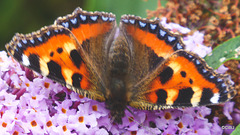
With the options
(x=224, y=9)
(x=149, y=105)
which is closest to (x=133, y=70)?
(x=149, y=105)

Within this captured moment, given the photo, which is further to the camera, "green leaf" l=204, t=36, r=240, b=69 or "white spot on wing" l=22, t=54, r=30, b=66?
"green leaf" l=204, t=36, r=240, b=69

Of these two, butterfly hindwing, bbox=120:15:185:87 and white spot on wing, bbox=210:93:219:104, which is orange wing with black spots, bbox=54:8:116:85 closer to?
butterfly hindwing, bbox=120:15:185:87

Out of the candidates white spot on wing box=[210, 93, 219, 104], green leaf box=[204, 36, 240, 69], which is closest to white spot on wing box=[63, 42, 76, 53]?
white spot on wing box=[210, 93, 219, 104]

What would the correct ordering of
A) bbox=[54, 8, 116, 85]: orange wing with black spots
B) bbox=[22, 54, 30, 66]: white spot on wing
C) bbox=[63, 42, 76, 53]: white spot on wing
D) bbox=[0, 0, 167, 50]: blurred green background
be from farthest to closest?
bbox=[0, 0, 167, 50]: blurred green background → bbox=[54, 8, 116, 85]: orange wing with black spots → bbox=[63, 42, 76, 53]: white spot on wing → bbox=[22, 54, 30, 66]: white spot on wing

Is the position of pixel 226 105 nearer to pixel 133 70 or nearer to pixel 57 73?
pixel 133 70

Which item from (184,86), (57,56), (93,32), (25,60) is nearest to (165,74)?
(184,86)
